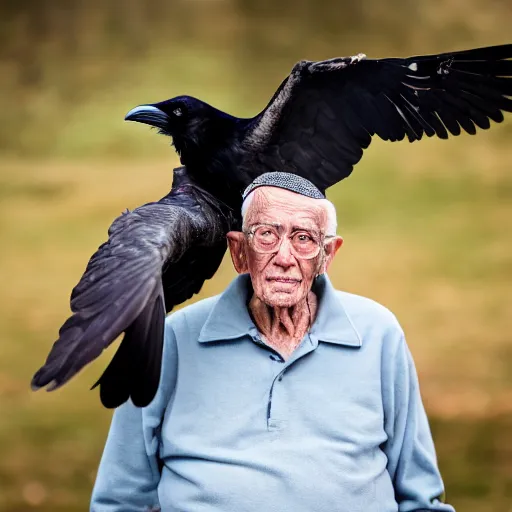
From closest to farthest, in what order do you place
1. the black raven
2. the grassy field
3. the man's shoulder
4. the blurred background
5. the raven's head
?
the man's shoulder → the black raven → the raven's head → the grassy field → the blurred background

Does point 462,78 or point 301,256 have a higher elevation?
point 462,78

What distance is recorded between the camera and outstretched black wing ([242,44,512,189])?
2084 millimetres

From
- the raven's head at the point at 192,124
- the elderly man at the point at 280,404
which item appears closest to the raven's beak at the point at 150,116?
the raven's head at the point at 192,124

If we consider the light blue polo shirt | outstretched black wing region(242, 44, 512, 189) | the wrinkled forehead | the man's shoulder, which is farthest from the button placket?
outstretched black wing region(242, 44, 512, 189)

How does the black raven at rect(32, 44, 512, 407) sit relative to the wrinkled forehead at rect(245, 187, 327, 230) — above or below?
above

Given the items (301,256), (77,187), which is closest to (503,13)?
(77,187)

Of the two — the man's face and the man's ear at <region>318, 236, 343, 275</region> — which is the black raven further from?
the man's ear at <region>318, 236, 343, 275</region>

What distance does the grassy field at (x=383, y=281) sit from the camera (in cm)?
401

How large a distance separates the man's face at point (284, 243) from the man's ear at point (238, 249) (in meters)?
0.05

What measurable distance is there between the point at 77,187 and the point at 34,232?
28 cm

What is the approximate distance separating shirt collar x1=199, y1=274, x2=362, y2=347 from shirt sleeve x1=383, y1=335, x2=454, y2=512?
0.11 metres

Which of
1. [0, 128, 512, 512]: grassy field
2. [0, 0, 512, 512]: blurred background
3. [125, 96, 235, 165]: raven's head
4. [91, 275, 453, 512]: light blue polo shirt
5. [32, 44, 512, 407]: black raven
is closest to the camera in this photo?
[91, 275, 453, 512]: light blue polo shirt

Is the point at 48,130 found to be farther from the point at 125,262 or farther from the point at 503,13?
the point at 125,262

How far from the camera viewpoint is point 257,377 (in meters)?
1.90
